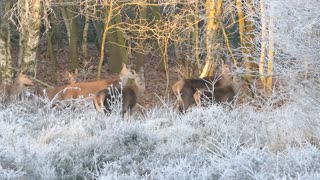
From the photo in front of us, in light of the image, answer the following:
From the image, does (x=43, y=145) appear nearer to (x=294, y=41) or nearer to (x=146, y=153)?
(x=146, y=153)

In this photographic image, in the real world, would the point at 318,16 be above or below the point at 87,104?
above

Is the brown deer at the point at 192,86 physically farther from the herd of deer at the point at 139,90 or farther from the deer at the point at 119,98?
the deer at the point at 119,98

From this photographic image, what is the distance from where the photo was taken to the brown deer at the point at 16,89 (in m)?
14.6

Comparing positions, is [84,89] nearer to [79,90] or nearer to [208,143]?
[79,90]

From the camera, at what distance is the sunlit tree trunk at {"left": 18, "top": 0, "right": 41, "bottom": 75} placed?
15680mm

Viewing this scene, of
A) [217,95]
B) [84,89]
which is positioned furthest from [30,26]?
[217,95]


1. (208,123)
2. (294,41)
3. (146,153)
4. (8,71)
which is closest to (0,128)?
(146,153)

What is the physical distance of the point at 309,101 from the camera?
26.2ft

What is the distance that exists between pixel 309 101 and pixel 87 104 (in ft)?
16.8

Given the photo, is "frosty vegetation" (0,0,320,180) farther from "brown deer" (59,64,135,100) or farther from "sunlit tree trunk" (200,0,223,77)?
"sunlit tree trunk" (200,0,223,77)

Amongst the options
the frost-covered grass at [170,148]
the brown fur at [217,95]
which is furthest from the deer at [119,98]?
the brown fur at [217,95]

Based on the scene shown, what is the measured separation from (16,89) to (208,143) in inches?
337

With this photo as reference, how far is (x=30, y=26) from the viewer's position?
16047mm

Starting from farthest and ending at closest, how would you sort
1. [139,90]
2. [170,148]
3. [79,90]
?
[79,90], [139,90], [170,148]
